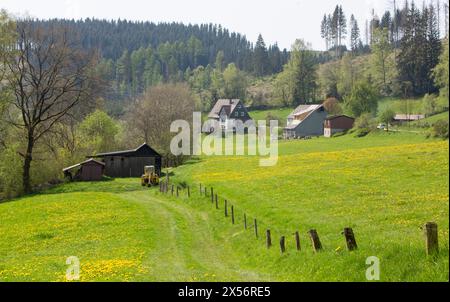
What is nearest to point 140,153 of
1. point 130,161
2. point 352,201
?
point 130,161

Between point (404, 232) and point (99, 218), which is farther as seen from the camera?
point (99, 218)

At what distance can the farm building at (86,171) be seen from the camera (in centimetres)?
7169

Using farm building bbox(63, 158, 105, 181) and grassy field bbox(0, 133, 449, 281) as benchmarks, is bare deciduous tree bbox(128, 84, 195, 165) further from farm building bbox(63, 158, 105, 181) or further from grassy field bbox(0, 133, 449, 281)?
grassy field bbox(0, 133, 449, 281)

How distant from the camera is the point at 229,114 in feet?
494

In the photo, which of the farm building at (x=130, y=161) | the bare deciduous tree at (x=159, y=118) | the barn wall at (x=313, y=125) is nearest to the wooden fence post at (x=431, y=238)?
the farm building at (x=130, y=161)

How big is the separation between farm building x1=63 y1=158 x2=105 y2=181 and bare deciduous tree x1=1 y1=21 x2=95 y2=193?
9.53m

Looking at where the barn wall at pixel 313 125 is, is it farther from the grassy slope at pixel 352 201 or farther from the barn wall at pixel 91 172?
the barn wall at pixel 91 172

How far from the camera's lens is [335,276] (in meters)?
17.6

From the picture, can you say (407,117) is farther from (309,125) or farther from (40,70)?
(40,70)

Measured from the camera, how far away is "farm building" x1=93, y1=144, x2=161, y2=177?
75062 millimetres

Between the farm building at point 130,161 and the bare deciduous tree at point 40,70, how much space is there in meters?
13.9

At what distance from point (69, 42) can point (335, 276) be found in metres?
50.7
